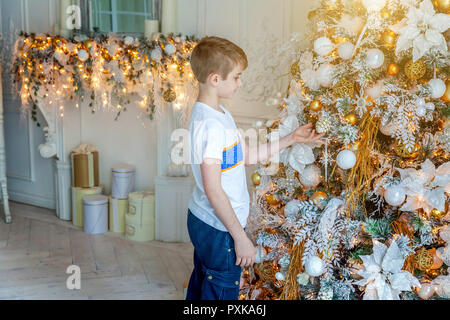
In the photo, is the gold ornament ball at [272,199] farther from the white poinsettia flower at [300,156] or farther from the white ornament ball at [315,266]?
the white ornament ball at [315,266]

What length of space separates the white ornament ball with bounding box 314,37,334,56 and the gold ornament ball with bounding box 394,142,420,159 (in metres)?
0.36

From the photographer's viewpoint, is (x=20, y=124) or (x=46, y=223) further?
(x=20, y=124)

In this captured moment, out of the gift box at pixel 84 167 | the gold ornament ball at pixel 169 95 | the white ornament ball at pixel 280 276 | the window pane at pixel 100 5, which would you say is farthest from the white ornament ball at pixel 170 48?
the white ornament ball at pixel 280 276

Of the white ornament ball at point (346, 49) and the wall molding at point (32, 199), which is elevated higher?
the white ornament ball at point (346, 49)

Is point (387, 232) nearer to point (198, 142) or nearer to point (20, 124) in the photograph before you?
point (198, 142)

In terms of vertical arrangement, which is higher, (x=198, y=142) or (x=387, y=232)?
(x=198, y=142)

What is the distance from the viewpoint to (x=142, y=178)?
139 inches

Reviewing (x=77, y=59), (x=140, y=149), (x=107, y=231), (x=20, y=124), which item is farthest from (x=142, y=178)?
(x=20, y=124)

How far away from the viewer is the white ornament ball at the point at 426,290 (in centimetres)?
144

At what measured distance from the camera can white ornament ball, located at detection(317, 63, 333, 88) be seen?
1.47 meters

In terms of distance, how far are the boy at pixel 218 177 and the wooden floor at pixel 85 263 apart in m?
0.98

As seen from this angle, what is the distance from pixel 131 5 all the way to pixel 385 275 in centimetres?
255
